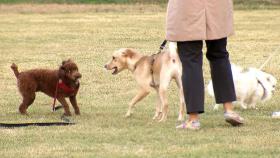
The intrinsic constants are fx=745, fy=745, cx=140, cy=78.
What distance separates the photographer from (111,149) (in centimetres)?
608

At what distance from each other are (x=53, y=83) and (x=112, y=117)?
88 centimetres

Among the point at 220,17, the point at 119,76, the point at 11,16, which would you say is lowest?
the point at 11,16

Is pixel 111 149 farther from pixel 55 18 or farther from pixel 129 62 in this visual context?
pixel 55 18

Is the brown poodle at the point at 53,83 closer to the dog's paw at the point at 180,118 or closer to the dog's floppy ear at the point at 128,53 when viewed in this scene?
the dog's floppy ear at the point at 128,53

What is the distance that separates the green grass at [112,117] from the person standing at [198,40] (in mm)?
297

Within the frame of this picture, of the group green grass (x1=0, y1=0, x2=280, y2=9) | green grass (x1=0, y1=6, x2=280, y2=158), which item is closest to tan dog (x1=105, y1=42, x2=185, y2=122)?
A: green grass (x1=0, y1=6, x2=280, y2=158)

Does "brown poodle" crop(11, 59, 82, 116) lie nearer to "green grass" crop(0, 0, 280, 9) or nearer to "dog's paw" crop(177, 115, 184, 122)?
"dog's paw" crop(177, 115, 184, 122)

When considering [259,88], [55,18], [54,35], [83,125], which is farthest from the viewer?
[55,18]

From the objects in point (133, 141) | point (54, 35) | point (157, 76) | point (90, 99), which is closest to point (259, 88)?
point (157, 76)

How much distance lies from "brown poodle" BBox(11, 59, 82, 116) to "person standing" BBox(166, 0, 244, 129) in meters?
1.92

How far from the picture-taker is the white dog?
9000 millimetres

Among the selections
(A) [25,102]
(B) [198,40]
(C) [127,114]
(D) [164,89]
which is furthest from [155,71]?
(A) [25,102]

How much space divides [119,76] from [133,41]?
770cm

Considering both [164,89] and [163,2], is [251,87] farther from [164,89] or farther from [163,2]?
[163,2]
